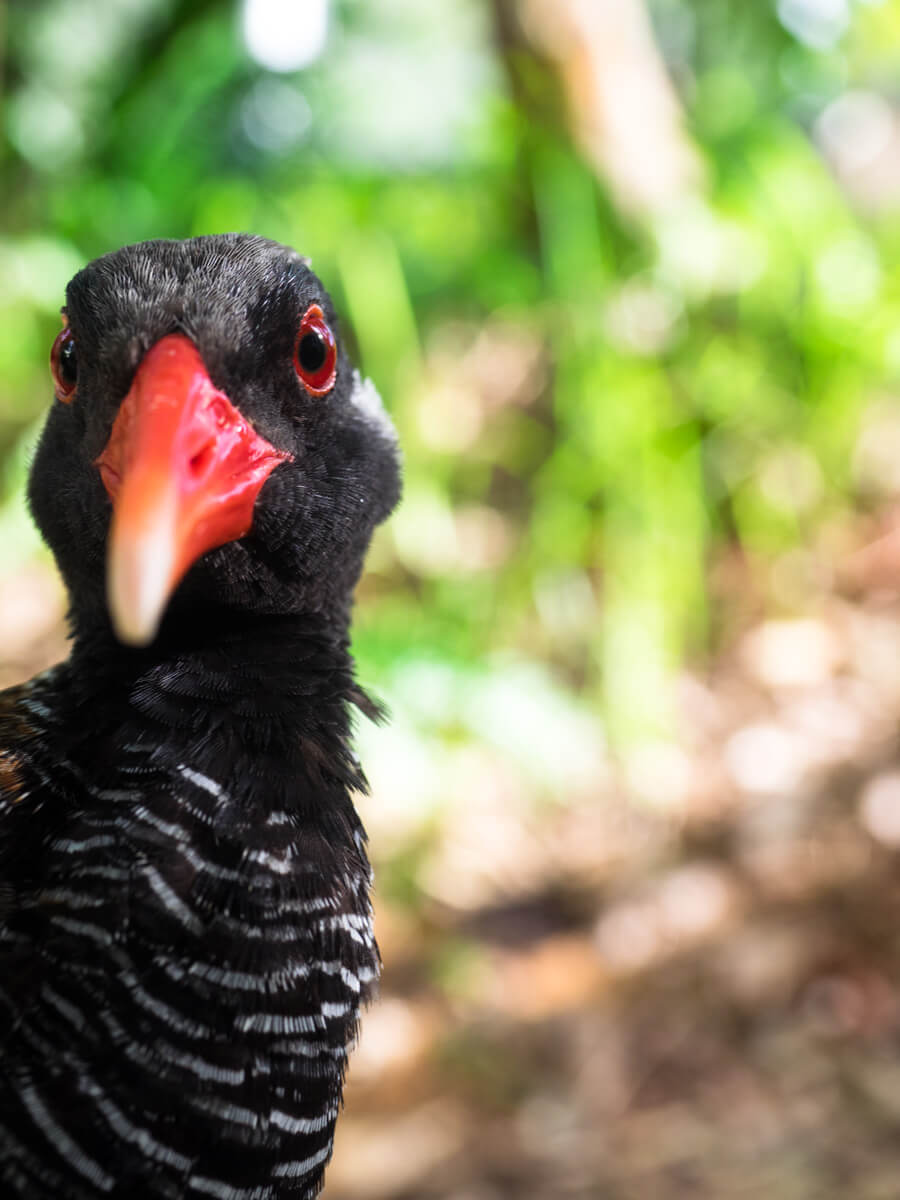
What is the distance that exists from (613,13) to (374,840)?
12.5 feet

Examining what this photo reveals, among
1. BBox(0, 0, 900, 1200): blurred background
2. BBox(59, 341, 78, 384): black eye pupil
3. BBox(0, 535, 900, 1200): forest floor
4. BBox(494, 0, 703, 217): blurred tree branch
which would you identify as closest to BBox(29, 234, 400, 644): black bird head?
BBox(59, 341, 78, 384): black eye pupil

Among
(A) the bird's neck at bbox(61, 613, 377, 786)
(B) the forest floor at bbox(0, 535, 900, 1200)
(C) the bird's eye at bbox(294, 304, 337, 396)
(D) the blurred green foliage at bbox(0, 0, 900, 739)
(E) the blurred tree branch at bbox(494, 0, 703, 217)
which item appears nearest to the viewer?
(A) the bird's neck at bbox(61, 613, 377, 786)

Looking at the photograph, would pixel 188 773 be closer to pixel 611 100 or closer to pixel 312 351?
pixel 312 351

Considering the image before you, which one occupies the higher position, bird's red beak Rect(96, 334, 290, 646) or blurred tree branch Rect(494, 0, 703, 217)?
blurred tree branch Rect(494, 0, 703, 217)

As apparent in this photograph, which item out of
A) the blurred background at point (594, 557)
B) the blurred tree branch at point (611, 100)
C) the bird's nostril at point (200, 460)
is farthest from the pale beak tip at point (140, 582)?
the blurred tree branch at point (611, 100)

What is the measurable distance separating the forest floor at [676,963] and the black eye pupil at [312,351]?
8.83 ft

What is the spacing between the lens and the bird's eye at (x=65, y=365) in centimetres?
158

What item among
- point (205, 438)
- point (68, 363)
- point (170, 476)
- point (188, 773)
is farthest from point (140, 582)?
point (68, 363)

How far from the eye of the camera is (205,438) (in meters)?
1.36

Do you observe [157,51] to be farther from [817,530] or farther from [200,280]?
[200,280]

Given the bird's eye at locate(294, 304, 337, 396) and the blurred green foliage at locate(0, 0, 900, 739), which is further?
the blurred green foliage at locate(0, 0, 900, 739)

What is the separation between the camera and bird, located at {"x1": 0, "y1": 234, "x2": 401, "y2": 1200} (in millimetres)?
1312

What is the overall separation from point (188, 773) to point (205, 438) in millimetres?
441

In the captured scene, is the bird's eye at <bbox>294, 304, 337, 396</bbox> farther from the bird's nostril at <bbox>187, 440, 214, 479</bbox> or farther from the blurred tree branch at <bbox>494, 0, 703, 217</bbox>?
the blurred tree branch at <bbox>494, 0, 703, 217</bbox>
